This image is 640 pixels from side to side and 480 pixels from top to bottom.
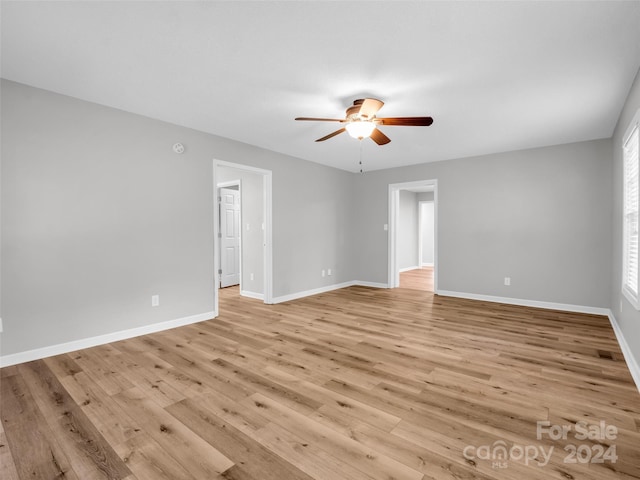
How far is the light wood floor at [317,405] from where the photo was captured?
155 centimetres

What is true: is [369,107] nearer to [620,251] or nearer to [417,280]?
[620,251]

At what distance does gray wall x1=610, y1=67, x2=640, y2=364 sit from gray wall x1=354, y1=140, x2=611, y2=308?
1.02ft

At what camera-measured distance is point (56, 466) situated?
1559 mm

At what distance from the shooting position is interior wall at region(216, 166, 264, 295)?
5432 mm

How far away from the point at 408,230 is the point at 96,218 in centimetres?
805

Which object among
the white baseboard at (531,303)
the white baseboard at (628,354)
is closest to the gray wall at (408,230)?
the white baseboard at (531,303)

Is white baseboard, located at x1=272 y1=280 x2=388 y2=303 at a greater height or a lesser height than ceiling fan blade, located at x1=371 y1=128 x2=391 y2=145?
lesser

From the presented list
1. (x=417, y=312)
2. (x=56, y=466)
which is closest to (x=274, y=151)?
(x=417, y=312)

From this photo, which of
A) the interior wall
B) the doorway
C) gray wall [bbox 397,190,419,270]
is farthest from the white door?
gray wall [bbox 397,190,419,270]

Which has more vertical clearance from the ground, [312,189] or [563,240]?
A: [312,189]

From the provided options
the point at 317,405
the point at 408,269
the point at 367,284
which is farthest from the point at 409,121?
the point at 408,269

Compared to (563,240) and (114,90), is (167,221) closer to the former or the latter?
(114,90)

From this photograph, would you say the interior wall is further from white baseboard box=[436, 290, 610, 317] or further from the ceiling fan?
white baseboard box=[436, 290, 610, 317]

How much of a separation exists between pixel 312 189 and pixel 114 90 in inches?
135
